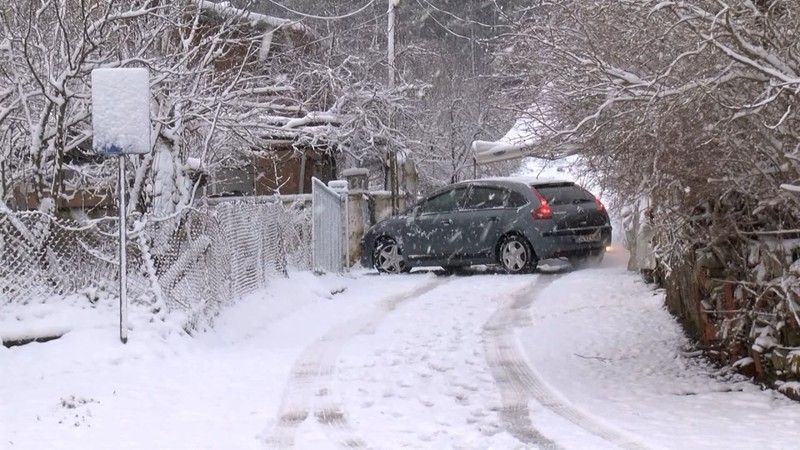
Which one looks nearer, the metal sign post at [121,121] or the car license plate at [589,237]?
the metal sign post at [121,121]

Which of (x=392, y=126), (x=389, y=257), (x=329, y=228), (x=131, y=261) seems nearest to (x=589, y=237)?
(x=389, y=257)

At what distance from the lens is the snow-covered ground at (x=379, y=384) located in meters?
5.82

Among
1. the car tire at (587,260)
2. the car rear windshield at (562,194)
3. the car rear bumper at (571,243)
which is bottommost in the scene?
the car tire at (587,260)

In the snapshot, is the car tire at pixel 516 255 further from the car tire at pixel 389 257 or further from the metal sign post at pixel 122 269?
the metal sign post at pixel 122 269

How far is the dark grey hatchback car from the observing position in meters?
14.8

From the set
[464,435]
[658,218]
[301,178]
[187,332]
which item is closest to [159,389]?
[187,332]

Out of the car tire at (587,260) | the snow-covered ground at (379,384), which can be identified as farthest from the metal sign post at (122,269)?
the car tire at (587,260)

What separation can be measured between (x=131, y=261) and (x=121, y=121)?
1.46m

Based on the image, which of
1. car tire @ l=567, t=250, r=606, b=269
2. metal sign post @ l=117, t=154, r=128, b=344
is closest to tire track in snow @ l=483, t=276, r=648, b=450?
metal sign post @ l=117, t=154, r=128, b=344

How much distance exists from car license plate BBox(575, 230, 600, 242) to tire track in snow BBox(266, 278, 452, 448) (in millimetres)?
5406

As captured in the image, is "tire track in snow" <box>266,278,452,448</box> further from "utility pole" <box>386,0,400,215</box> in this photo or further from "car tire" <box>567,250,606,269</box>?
"utility pole" <box>386,0,400,215</box>

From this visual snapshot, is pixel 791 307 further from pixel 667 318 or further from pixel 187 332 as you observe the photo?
pixel 187 332

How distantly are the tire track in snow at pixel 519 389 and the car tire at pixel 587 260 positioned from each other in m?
4.46

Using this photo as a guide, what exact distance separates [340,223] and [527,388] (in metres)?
9.52
